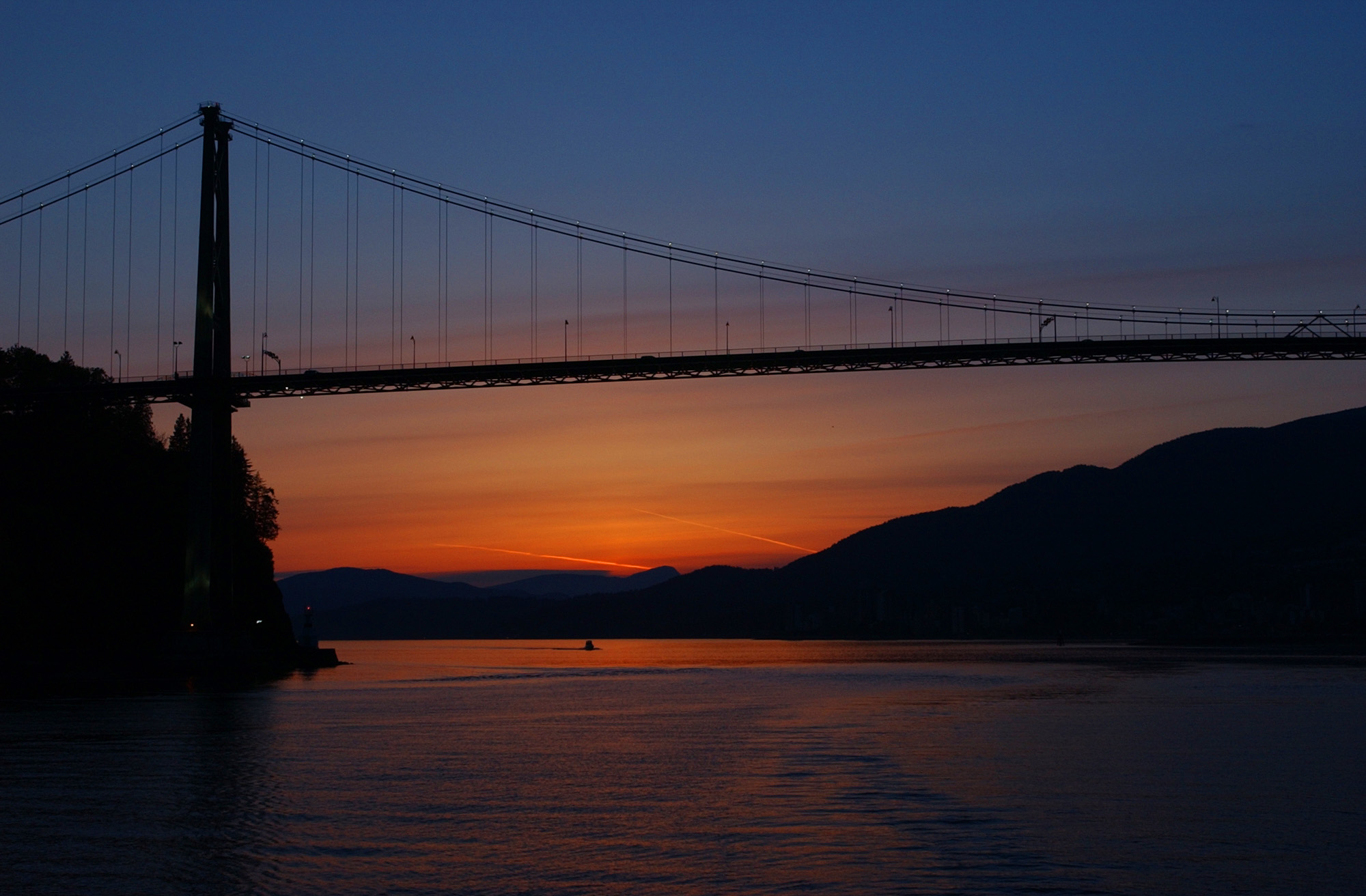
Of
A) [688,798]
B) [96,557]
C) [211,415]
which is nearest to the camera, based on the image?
[688,798]

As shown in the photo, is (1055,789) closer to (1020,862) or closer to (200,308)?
(1020,862)

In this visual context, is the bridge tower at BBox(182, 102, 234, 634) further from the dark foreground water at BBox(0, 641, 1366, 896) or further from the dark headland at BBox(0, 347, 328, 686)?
the dark foreground water at BBox(0, 641, 1366, 896)

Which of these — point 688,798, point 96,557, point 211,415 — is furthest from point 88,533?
point 688,798

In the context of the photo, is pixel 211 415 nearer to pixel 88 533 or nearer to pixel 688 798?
pixel 88 533

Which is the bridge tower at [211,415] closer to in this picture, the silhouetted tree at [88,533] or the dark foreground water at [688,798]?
the silhouetted tree at [88,533]

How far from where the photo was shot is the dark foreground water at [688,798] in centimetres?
1438

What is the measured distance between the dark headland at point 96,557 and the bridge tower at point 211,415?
141 cm

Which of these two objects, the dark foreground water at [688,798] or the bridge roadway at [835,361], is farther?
the bridge roadway at [835,361]

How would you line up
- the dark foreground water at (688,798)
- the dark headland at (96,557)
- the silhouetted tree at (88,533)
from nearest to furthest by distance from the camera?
the dark foreground water at (688,798), the dark headland at (96,557), the silhouetted tree at (88,533)

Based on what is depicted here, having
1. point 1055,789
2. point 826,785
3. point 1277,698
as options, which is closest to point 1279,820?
point 1055,789

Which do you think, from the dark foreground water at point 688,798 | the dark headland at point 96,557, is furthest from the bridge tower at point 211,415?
the dark foreground water at point 688,798

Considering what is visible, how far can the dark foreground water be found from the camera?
47.2ft

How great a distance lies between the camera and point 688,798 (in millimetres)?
20391

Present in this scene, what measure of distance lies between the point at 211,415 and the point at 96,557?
11.9m
